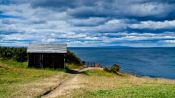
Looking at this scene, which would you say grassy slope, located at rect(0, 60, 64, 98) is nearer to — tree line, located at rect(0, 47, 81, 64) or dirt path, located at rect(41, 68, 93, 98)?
dirt path, located at rect(41, 68, 93, 98)

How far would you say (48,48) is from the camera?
81.6 metres

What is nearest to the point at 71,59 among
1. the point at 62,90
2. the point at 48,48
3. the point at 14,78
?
the point at 48,48

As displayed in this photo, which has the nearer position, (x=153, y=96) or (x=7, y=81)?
(x=153, y=96)

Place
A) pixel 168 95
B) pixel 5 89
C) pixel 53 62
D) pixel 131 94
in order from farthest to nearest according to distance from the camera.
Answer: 1. pixel 53 62
2. pixel 5 89
3. pixel 131 94
4. pixel 168 95

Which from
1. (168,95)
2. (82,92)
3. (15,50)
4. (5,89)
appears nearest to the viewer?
(168,95)

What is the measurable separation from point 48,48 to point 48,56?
1.62 m

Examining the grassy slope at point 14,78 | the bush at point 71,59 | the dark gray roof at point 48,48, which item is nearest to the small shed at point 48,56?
the dark gray roof at point 48,48

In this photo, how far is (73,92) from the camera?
38.8 meters

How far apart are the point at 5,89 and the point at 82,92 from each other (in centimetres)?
853

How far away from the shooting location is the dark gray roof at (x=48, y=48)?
80875mm

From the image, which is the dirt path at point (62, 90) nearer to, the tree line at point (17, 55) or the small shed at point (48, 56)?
the small shed at point (48, 56)

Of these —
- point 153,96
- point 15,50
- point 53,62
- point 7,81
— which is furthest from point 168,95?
point 15,50

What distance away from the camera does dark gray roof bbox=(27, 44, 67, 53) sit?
80875 millimetres

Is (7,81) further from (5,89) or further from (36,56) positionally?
(36,56)
